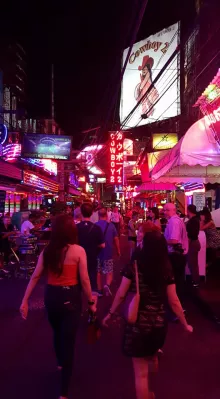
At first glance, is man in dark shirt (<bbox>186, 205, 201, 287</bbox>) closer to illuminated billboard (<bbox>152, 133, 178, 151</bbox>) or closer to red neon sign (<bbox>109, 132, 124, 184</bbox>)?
illuminated billboard (<bbox>152, 133, 178, 151</bbox>)

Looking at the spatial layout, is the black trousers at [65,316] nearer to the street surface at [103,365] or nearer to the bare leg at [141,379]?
the street surface at [103,365]

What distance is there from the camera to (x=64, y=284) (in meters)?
4.19

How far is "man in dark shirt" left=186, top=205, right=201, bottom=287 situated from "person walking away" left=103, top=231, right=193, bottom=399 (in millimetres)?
5644

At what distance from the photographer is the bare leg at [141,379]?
3.56 metres

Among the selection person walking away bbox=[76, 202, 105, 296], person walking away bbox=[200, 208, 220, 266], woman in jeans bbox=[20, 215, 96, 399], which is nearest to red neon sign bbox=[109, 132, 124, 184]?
person walking away bbox=[200, 208, 220, 266]

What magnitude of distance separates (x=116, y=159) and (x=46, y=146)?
342 inches

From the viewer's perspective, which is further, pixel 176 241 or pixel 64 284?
pixel 176 241

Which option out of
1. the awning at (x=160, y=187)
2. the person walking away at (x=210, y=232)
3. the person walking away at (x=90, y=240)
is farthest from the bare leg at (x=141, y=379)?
the awning at (x=160, y=187)

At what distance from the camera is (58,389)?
448 cm

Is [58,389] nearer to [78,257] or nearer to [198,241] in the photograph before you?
[78,257]

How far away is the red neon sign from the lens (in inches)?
1123

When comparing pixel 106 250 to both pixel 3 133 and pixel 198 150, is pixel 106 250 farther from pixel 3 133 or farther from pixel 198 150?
pixel 3 133

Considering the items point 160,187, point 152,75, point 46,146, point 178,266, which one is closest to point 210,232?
point 178,266

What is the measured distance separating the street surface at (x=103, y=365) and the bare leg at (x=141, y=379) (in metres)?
0.82
